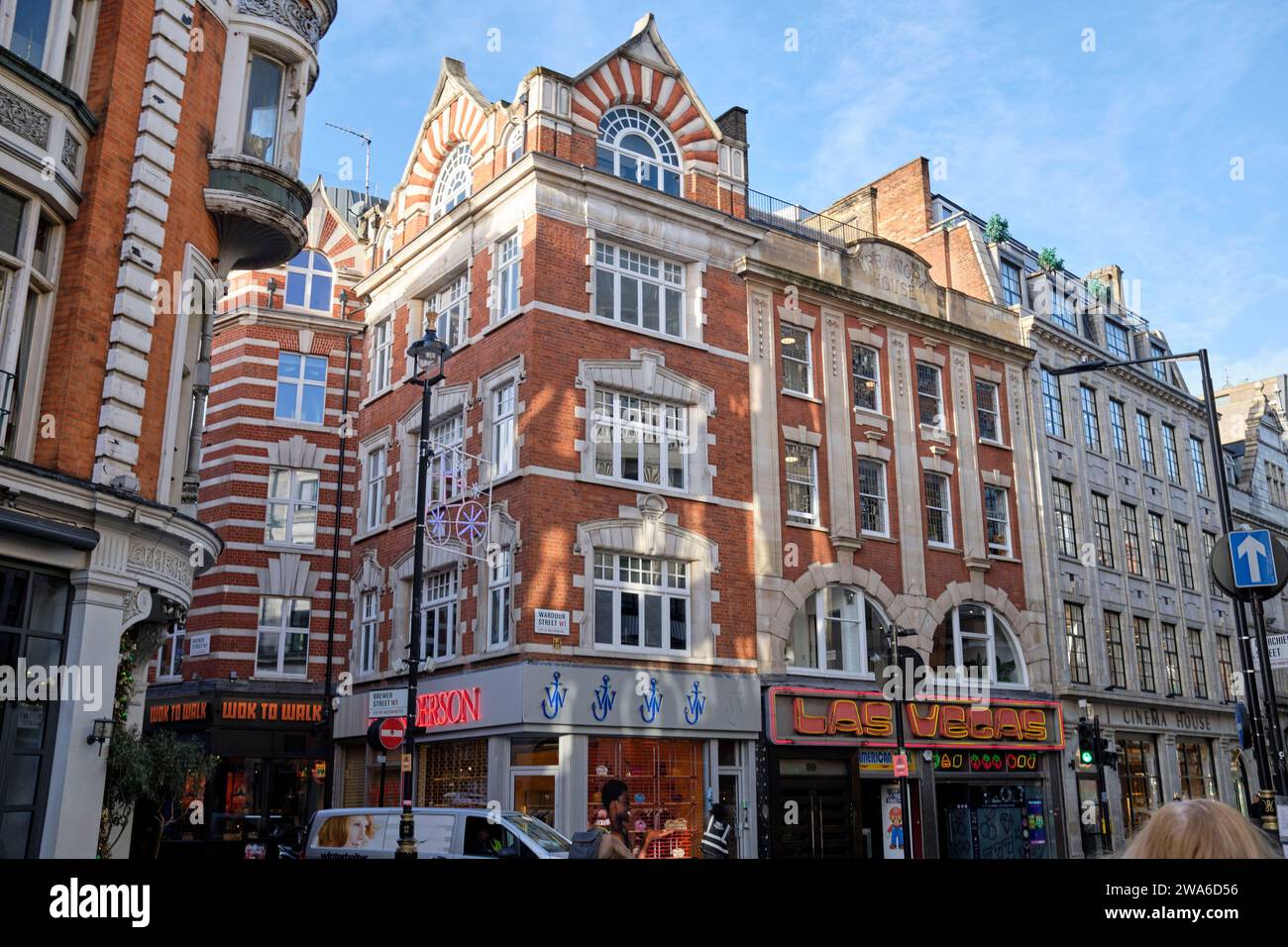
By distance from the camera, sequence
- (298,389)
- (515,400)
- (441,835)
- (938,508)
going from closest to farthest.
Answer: (441,835)
(515,400)
(938,508)
(298,389)

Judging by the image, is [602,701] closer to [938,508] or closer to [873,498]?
[873,498]

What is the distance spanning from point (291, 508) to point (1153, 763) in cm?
2817

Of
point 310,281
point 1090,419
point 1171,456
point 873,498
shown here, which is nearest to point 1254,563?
point 873,498

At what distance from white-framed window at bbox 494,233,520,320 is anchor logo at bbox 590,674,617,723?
8946mm

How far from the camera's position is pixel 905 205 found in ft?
128

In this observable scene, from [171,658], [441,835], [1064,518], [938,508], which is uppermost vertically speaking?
[1064,518]

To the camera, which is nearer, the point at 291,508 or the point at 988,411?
the point at 291,508

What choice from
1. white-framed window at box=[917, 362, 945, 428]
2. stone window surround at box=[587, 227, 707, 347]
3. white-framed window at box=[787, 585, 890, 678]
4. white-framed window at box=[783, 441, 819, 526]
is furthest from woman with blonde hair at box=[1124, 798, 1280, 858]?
white-framed window at box=[917, 362, 945, 428]

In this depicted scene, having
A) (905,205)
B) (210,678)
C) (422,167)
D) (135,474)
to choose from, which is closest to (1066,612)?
(905,205)

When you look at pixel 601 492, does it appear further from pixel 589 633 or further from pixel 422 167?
pixel 422 167

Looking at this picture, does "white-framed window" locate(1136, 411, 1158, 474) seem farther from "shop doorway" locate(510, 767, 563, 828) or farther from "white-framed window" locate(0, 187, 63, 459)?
"white-framed window" locate(0, 187, 63, 459)

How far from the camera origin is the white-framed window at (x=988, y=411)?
33.8 meters

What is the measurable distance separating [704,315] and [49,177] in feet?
55.0

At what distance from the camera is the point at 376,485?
31.4 metres
